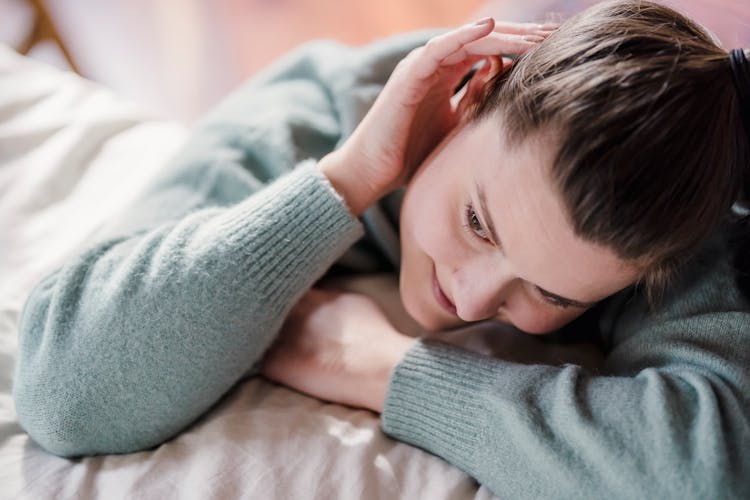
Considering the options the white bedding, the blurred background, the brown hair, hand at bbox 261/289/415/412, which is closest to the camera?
the brown hair

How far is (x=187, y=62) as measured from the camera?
1845 mm

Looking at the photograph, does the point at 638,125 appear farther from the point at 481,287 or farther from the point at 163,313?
the point at 163,313

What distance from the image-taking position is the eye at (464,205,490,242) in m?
0.65

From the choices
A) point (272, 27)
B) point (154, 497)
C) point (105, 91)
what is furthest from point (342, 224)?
point (272, 27)

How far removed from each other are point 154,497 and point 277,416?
0.15 m

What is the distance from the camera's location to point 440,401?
2.21 ft

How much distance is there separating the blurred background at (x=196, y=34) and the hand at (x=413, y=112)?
3.42 feet

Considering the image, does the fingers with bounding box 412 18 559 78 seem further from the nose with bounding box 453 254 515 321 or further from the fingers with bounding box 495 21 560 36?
the nose with bounding box 453 254 515 321

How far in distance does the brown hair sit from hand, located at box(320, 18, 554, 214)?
0.33ft

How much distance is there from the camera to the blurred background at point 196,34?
5.91 ft

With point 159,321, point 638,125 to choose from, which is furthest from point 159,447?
→ point 638,125

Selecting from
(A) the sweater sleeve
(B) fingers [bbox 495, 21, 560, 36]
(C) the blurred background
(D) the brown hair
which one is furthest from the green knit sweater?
(C) the blurred background

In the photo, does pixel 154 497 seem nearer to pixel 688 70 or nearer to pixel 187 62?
pixel 688 70

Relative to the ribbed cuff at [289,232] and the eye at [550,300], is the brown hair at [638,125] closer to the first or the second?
the eye at [550,300]
